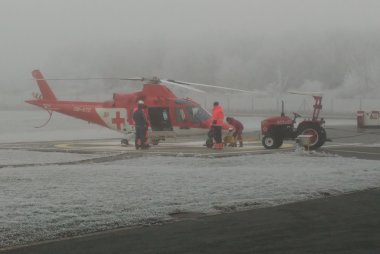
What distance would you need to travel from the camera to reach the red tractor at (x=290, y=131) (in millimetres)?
21656

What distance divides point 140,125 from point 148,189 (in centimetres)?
1092

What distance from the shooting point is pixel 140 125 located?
22.4m

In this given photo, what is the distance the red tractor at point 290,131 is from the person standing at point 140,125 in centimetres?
478

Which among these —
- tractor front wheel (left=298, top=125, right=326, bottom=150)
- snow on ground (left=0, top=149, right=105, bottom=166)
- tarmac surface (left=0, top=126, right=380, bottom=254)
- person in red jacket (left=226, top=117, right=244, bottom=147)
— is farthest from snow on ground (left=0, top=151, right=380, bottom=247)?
person in red jacket (left=226, top=117, right=244, bottom=147)

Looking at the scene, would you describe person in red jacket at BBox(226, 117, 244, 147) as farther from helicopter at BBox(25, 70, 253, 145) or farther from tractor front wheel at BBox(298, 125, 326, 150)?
tractor front wheel at BBox(298, 125, 326, 150)

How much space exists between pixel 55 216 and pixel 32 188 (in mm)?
3019

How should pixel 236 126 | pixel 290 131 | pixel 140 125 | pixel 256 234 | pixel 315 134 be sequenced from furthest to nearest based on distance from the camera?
pixel 236 126 < pixel 140 125 < pixel 290 131 < pixel 315 134 < pixel 256 234

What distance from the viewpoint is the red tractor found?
21.7 meters

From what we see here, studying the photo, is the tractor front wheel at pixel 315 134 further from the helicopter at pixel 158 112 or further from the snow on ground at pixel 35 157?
the snow on ground at pixel 35 157

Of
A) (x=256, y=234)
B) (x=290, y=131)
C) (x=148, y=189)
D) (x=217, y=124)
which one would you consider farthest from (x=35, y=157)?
(x=256, y=234)

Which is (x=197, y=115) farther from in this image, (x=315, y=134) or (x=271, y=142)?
(x=315, y=134)

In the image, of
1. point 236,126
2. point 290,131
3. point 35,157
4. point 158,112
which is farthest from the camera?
point 158,112

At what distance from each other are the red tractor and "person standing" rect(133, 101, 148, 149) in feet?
15.7

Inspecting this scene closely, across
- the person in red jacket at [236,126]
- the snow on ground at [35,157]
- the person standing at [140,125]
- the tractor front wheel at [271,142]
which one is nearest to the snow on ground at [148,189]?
the snow on ground at [35,157]
